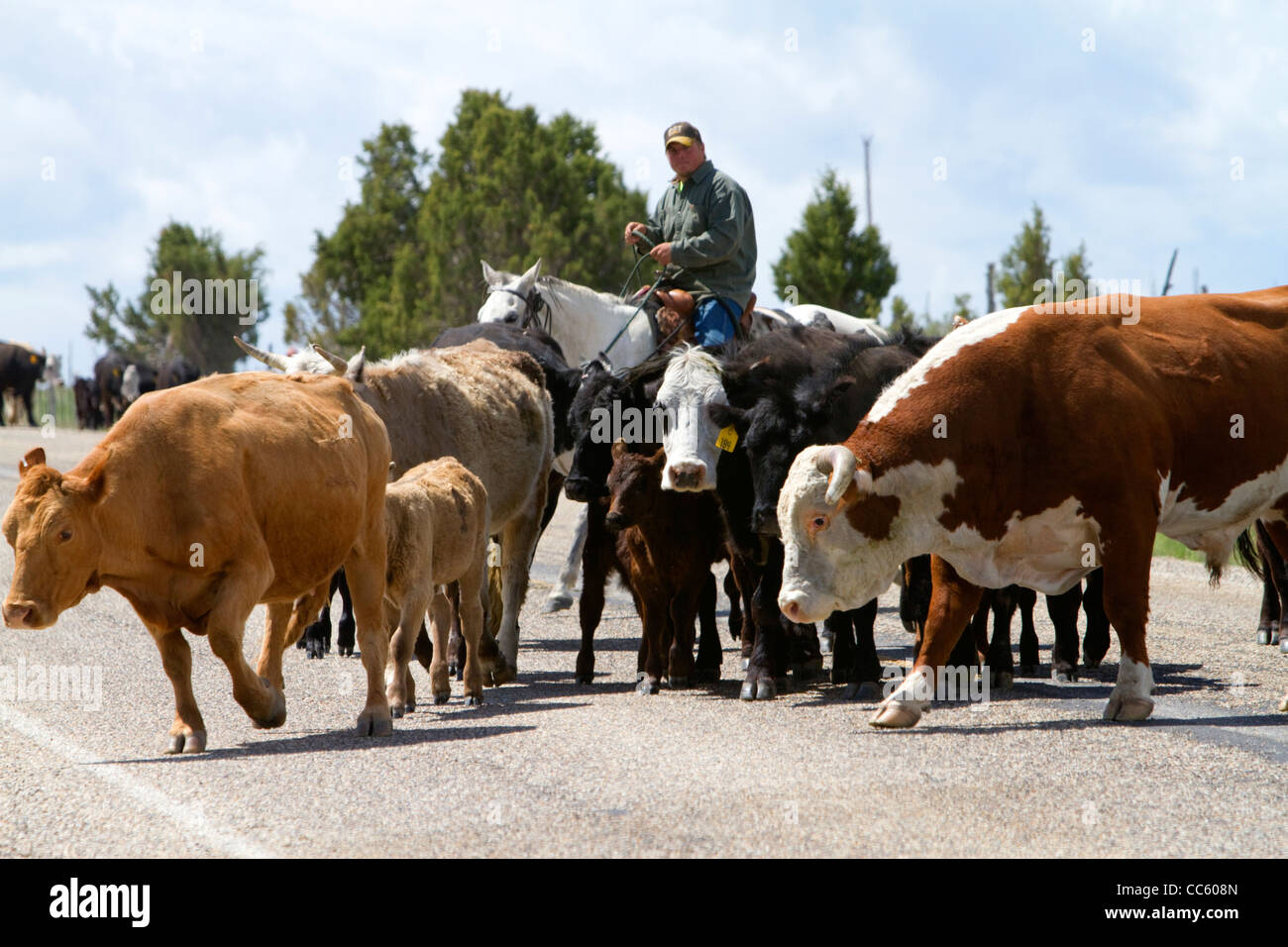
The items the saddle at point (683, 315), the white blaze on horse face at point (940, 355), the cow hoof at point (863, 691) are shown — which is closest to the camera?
the white blaze on horse face at point (940, 355)

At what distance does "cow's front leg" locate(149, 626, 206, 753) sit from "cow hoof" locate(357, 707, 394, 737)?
821 mm

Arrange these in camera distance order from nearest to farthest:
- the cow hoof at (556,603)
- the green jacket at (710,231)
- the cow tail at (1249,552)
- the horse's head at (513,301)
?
the green jacket at (710,231) < the cow tail at (1249,552) < the horse's head at (513,301) < the cow hoof at (556,603)

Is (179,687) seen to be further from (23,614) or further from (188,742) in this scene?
(23,614)

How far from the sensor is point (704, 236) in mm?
12359

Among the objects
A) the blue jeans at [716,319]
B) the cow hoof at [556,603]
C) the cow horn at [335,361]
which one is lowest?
the cow hoof at [556,603]

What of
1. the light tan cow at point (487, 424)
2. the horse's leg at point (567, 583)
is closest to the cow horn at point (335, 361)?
the light tan cow at point (487, 424)

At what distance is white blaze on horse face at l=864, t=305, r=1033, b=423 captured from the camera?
865cm

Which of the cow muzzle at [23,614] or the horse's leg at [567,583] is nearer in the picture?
the cow muzzle at [23,614]

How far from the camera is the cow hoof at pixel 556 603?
15852 millimetres

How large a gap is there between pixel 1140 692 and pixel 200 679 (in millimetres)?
6146

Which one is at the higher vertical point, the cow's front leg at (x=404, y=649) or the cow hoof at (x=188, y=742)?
the cow's front leg at (x=404, y=649)

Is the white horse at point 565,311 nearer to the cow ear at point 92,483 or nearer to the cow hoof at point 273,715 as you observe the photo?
the cow hoof at point 273,715
